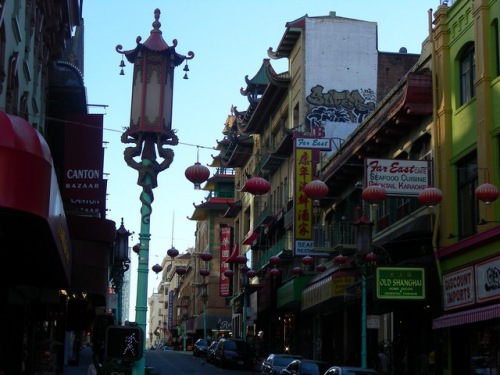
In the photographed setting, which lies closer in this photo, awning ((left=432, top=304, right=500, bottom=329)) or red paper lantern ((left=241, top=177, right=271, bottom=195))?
red paper lantern ((left=241, top=177, right=271, bottom=195))

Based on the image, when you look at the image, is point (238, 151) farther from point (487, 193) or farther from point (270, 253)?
point (487, 193)

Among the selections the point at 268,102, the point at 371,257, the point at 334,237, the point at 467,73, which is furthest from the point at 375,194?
the point at 268,102

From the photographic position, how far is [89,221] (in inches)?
920

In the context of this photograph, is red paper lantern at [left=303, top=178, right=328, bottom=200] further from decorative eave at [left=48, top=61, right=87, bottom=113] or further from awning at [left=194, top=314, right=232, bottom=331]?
awning at [left=194, top=314, right=232, bottom=331]

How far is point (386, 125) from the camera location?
111 ft

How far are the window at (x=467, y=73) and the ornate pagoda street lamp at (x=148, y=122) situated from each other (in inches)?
603

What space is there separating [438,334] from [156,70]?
57.9 ft

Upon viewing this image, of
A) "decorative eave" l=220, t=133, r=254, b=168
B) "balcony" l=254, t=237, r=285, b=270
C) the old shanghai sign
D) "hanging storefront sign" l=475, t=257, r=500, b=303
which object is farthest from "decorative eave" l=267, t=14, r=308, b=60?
"hanging storefront sign" l=475, t=257, r=500, b=303

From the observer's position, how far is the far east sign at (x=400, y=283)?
94.9 ft

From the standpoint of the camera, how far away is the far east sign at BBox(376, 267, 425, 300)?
28922 millimetres

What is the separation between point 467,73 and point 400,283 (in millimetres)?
7310

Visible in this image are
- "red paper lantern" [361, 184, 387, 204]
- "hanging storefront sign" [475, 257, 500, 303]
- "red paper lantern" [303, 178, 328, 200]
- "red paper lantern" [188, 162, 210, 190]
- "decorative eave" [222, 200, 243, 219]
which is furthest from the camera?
"decorative eave" [222, 200, 243, 219]

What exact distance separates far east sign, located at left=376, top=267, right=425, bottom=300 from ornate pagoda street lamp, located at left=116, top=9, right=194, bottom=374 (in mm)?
15446

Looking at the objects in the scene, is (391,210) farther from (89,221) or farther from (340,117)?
(340,117)
